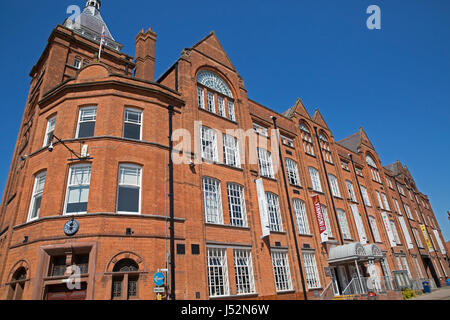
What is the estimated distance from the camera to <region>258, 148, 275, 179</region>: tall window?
22030 mm

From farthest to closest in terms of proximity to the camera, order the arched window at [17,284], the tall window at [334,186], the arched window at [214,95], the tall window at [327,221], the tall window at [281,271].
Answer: the tall window at [334,186] → the tall window at [327,221] → the arched window at [214,95] → the tall window at [281,271] → the arched window at [17,284]

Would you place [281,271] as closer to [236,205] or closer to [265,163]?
[236,205]

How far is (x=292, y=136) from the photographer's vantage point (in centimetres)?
2722

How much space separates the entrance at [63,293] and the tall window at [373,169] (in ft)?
120

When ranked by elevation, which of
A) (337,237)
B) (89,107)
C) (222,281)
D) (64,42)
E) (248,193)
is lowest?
(222,281)

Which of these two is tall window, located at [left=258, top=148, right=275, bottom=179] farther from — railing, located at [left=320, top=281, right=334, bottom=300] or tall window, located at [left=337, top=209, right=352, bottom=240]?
tall window, located at [left=337, top=209, right=352, bottom=240]

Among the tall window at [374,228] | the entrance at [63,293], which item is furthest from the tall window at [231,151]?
the tall window at [374,228]

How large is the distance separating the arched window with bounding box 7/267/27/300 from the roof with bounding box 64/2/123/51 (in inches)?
736

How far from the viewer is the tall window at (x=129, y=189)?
1380cm

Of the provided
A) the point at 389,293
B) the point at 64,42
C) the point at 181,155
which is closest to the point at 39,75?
the point at 64,42

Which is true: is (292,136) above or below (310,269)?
above

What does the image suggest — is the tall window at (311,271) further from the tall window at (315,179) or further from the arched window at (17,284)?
the arched window at (17,284)
